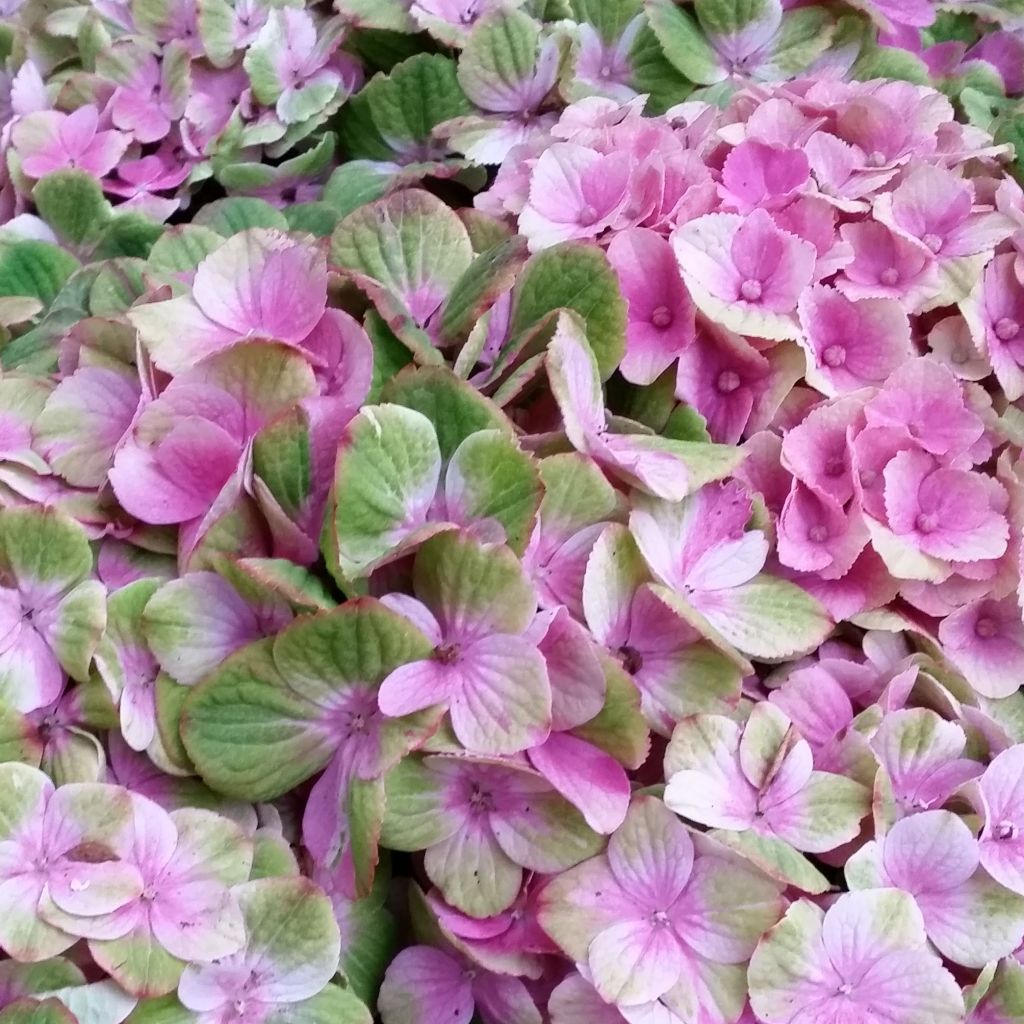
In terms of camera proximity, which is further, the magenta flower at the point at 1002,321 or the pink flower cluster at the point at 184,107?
the pink flower cluster at the point at 184,107

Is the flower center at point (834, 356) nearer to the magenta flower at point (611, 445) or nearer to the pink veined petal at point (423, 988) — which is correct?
the magenta flower at point (611, 445)

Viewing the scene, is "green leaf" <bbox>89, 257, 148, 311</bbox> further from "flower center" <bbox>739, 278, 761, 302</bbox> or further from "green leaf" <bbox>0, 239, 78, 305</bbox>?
"flower center" <bbox>739, 278, 761, 302</bbox>

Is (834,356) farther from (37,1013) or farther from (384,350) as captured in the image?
(37,1013)

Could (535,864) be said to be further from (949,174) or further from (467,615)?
(949,174)

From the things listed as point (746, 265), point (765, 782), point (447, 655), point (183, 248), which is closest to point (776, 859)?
point (765, 782)

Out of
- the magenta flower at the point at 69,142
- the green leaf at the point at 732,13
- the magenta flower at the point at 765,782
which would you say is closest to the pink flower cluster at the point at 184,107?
the magenta flower at the point at 69,142

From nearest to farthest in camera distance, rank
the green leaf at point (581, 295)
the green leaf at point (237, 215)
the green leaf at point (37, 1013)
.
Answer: the green leaf at point (37, 1013)
the green leaf at point (581, 295)
the green leaf at point (237, 215)

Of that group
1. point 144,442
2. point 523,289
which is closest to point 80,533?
point 144,442

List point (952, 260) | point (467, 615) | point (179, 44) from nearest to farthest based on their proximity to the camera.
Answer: point (467, 615) → point (952, 260) → point (179, 44)
